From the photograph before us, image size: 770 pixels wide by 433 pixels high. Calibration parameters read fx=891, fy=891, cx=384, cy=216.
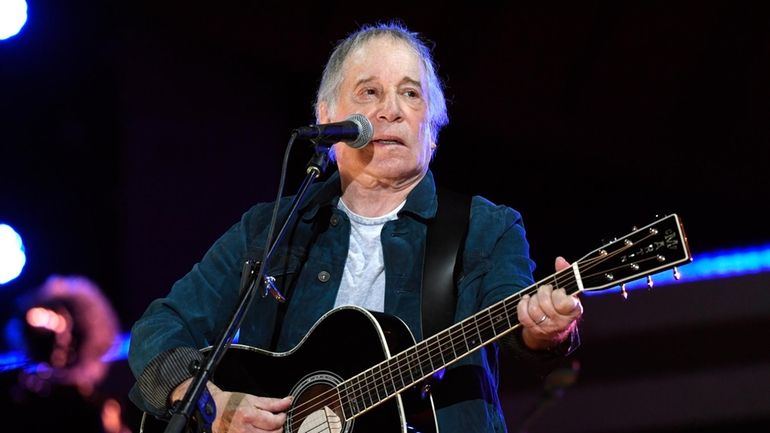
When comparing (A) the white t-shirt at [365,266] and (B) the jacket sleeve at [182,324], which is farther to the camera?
(A) the white t-shirt at [365,266]

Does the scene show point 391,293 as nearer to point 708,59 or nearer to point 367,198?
point 367,198

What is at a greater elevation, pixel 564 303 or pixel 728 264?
pixel 728 264

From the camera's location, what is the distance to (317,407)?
288 cm

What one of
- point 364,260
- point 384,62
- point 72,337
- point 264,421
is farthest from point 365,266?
point 72,337

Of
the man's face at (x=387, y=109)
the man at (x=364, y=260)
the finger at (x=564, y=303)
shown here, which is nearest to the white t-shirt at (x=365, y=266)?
the man at (x=364, y=260)

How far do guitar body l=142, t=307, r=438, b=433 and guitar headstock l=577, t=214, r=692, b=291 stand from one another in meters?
0.64

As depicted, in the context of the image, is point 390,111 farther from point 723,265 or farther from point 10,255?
point 10,255

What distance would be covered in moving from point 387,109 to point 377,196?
1.13 ft

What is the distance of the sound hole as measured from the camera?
2.85 m

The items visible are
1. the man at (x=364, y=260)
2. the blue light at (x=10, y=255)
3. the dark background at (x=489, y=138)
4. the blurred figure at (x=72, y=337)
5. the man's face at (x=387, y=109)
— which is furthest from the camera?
the blue light at (x=10, y=255)

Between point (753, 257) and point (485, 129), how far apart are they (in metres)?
1.72

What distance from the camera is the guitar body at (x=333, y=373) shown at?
2778 millimetres

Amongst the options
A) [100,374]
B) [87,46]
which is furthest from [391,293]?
[87,46]

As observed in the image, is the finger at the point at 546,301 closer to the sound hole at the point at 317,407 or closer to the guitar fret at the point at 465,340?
the guitar fret at the point at 465,340
